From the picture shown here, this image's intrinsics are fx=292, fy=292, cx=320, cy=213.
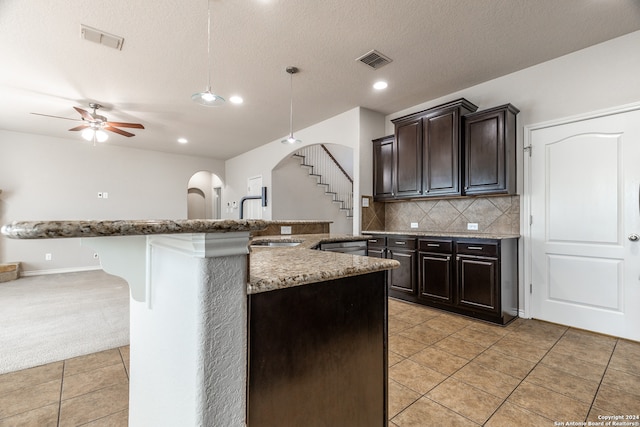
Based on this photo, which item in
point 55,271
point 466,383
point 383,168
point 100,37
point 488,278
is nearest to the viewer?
point 466,383

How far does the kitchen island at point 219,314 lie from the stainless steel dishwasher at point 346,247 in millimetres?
1707

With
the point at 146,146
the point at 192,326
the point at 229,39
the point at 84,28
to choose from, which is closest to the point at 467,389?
the point at 192,326

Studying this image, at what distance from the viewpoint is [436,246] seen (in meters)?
3.53

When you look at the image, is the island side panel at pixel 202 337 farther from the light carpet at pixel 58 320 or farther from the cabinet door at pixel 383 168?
the cabinet door at pixel 383 168

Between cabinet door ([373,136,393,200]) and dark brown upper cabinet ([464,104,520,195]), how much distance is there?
1116mm

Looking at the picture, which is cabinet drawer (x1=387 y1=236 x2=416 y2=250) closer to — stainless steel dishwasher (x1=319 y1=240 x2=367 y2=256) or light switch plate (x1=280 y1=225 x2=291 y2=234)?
stainless steel dishwasher (x1=319 y1=240 x2=367 y2=256)

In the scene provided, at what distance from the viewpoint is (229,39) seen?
9.17 feet

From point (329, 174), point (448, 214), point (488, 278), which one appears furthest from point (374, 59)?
point (329, 174)

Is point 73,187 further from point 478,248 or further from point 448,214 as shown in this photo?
point 478,248

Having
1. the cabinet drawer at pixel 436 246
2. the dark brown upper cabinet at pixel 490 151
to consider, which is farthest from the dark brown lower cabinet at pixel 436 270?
the dark brown upper cabinet at pixel 490 151

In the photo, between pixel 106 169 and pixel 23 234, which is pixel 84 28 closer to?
pixel 23 234

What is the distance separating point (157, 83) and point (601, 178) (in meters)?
5.02

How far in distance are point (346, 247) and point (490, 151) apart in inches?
77.5

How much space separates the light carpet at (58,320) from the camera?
248cm
